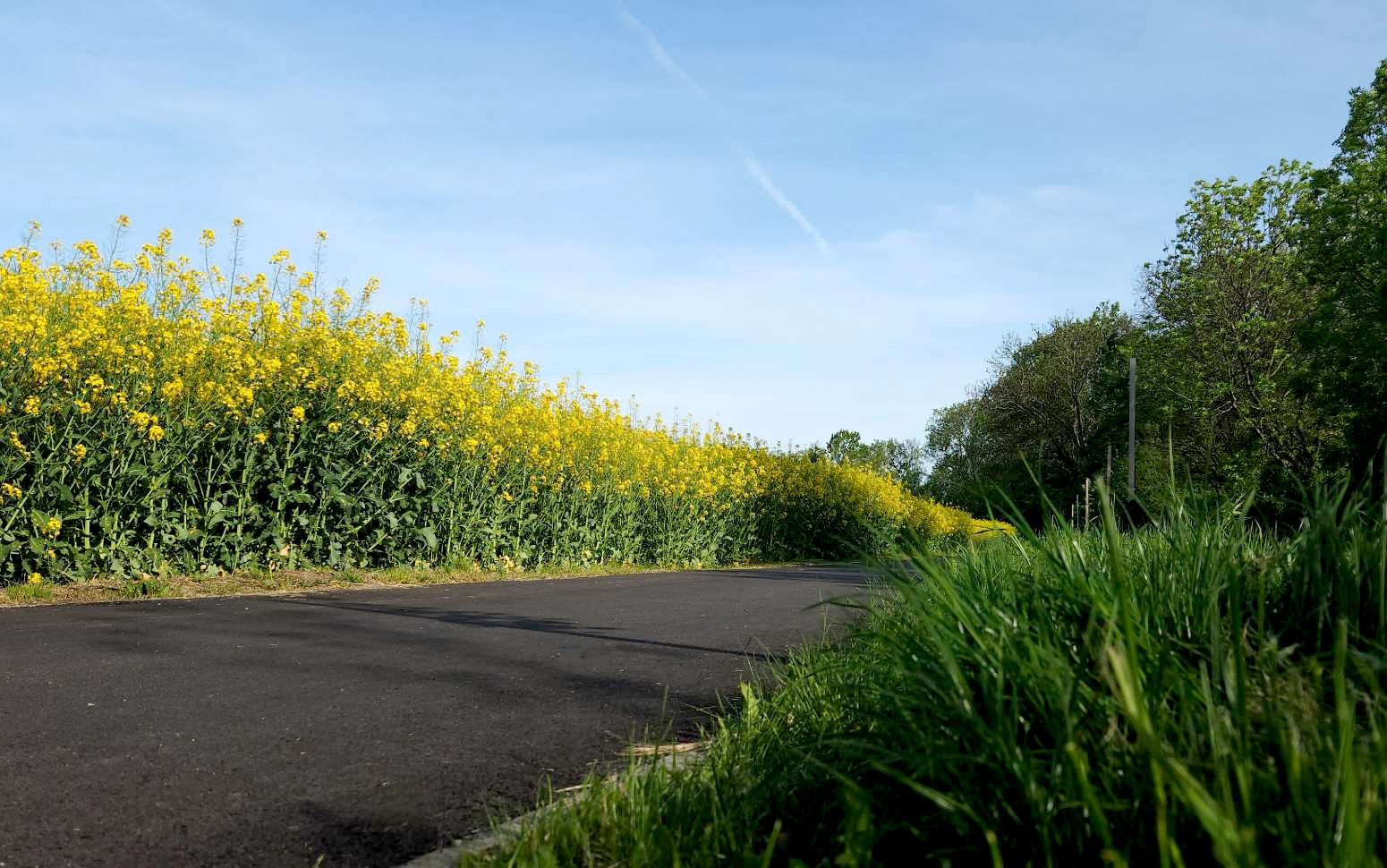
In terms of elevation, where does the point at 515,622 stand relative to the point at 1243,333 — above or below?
below

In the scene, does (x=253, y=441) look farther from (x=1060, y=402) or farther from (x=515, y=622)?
(x=1060, y=402)

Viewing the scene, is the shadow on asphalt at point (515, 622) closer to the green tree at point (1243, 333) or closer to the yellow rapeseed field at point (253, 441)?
the yellow rapeseed field at point (253, 441)

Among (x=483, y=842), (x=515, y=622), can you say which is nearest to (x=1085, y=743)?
(x=483, y=842)

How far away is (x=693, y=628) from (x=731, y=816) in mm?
5964

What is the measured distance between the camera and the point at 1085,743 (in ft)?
6.87

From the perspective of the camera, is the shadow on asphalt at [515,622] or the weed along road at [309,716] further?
the shadow on asphalt at [515,622]

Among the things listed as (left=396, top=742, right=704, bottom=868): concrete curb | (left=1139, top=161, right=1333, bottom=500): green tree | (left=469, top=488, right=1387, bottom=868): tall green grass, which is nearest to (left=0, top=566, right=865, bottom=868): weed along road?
(left=396, top=742, right=704, bottom=868): concrete curb

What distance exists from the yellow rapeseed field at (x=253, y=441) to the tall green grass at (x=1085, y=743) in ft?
5.27

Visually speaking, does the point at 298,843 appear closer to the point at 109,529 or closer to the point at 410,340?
the point at 109,529

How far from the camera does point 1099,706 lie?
7.01 feet

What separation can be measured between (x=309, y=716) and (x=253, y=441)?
22.1 ft

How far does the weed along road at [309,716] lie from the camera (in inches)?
120

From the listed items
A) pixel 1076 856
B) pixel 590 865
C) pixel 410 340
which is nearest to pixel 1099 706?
pixel 1076 856

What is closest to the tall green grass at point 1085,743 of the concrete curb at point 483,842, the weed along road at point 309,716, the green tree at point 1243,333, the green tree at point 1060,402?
the concrete curb at point 483,842
